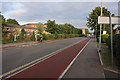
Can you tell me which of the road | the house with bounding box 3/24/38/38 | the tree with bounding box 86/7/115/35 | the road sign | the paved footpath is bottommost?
the paved footpath

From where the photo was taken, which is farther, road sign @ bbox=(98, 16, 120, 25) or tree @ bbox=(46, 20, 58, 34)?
tree @ bbox=(46, 20, 58, 34)

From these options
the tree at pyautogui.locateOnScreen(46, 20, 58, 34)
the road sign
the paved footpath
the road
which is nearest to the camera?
the paved footpath

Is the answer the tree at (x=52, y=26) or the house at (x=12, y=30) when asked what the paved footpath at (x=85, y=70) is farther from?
the tree at (x=52, y=26)

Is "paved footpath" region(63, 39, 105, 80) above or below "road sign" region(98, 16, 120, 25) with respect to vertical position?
below

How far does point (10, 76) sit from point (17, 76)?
28 centimetres

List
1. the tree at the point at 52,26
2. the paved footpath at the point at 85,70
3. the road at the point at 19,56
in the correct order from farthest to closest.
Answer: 1. the tree at the point at 52,26
2. the road at the point at 19,56
3. the paved footpath at the point at 85,70

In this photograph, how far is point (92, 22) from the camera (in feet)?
143

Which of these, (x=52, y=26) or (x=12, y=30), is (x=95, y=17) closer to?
(x=52, y=26)

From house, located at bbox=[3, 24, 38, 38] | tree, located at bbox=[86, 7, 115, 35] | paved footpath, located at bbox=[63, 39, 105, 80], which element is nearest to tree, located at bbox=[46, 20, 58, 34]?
house, located at bbox=[3, 24, 38, 38]

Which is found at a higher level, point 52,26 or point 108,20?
point 52,26

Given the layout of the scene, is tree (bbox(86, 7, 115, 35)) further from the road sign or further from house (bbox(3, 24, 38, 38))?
the road sign

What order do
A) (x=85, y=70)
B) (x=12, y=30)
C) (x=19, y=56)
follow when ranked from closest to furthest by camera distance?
(x=85, y=70), (x=19, y=56), (x=12, y=30)

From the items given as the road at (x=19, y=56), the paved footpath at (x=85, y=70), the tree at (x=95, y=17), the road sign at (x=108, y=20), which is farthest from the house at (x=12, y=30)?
the tree at (x=95, y=17)

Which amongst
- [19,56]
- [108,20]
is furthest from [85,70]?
[19,56]
